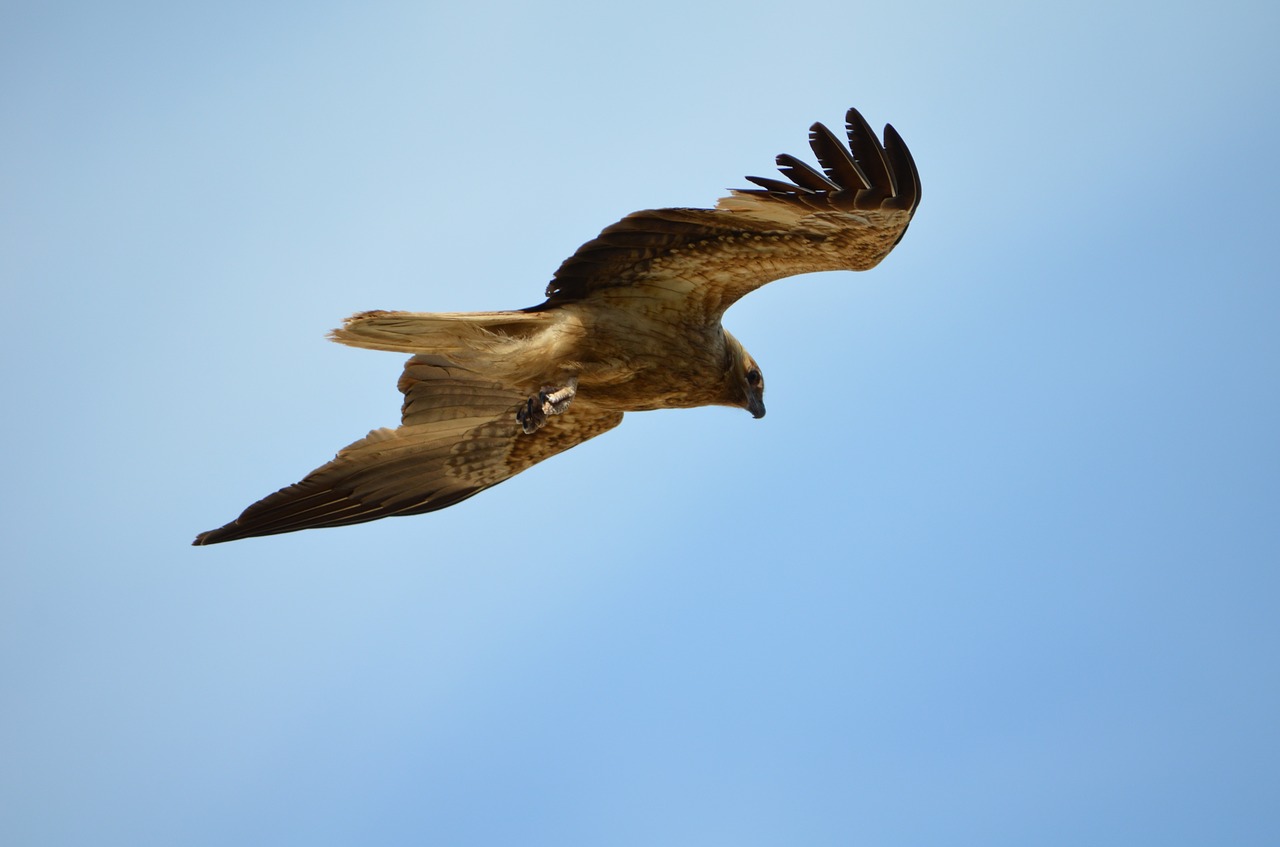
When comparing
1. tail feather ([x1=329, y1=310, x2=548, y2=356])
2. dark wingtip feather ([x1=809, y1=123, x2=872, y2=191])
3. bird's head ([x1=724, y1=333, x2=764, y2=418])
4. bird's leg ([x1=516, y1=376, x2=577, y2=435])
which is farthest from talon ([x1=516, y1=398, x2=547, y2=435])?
dark wingtip feather ([x1=809, y1=123, x2=872, y2=191])

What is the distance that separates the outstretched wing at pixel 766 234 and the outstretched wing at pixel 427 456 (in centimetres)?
91

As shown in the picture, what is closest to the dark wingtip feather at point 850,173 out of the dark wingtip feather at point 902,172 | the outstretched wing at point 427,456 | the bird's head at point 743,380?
the dark wingtip feather at point 902,172

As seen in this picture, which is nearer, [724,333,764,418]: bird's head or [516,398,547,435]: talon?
[516,398,547,435]: talon

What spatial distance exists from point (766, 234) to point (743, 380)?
1171 mm

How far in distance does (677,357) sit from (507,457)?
1382 mm

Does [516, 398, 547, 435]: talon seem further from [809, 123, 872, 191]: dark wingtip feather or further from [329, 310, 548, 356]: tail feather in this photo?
[809, 123, 872, 191]: dark wingtip feather

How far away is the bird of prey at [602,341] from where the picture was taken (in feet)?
23.4

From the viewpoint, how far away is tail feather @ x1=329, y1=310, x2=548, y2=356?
282 inches

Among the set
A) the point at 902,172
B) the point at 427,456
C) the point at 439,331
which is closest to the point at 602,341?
the point at 439,331

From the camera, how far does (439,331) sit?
7383 mm

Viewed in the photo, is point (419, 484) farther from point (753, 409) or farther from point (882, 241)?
point (882, 241)

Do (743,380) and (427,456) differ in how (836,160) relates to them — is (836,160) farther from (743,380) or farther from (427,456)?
(427,456)

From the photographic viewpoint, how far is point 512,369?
7.76 metres

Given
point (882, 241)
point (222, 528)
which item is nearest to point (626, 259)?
point (882, 241)
